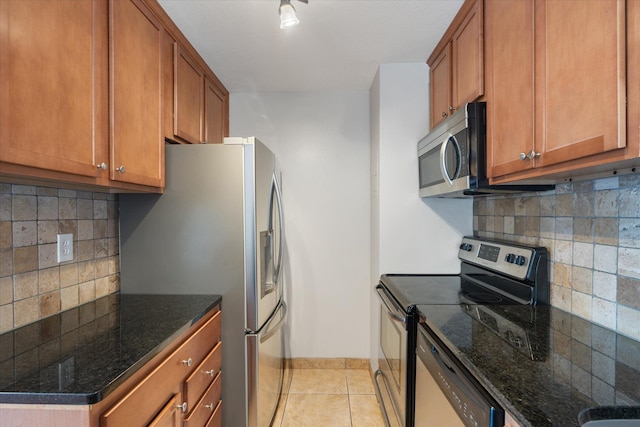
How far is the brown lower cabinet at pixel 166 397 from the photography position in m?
0.77

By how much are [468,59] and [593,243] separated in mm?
1001

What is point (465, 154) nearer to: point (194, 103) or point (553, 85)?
point (553, 85)

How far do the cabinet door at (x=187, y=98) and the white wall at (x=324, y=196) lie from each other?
67 cm

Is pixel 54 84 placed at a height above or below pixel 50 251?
above

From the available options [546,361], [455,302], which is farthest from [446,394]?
[455,302]

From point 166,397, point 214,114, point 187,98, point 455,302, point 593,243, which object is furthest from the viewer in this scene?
point 214,114

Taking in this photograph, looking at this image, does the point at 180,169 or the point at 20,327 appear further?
the point at 180,169

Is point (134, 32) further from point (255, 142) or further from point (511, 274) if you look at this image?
point (511, 274)

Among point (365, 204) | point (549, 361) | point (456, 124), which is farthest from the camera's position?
point (365, 204)

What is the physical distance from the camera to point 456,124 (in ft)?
5.07

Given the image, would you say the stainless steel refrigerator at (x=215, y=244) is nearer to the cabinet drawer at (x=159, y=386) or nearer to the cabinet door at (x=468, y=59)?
the cabinet drawer at (x=159, y=386)

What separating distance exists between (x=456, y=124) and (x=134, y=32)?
4.99 feet

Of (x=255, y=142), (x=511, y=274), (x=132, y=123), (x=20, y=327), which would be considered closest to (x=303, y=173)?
(x=255, y=142)

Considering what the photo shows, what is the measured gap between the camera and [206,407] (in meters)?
1.43
